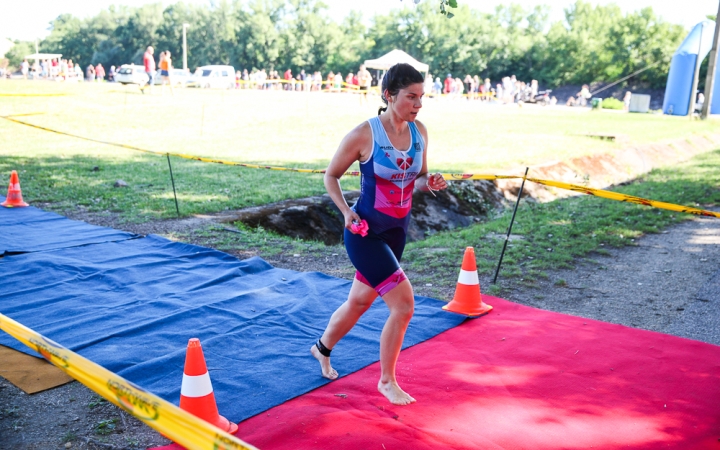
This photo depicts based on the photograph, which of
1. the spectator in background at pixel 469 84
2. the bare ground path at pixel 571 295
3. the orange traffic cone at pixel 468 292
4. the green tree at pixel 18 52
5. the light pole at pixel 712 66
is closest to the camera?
the bare ground path at pixel 571 295

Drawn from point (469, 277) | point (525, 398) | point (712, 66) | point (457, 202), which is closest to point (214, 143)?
point (457, 202)

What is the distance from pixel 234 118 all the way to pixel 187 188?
12747 millimetres

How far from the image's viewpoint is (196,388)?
3.33m

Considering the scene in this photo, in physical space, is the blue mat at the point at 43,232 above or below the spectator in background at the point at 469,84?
below

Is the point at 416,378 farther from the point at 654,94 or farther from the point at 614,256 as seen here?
the point at 654,94

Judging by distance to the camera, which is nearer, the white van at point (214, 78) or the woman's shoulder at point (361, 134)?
the woman's shoulder at point (361, 134)

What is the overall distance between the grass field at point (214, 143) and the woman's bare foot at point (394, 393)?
629 cm

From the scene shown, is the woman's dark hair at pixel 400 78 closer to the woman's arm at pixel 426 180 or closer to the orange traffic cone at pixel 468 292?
the woman's arm at pixel 426 180

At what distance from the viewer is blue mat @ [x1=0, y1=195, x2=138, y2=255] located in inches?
287

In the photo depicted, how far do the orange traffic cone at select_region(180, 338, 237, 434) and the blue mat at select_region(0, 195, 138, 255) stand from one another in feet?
15.3

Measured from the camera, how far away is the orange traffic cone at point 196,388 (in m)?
3.31

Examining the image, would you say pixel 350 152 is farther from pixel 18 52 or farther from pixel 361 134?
pixel 18 52

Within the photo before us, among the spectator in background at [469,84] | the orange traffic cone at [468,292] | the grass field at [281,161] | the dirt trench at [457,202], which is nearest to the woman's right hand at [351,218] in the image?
the orange traffic cone at [468,292]

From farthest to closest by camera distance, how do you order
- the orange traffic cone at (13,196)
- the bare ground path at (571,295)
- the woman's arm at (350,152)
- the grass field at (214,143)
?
the grass field at (214,143) < the orange traffic cone at (13,196) < the woman's arm at (350,152) < the bare ground path at (571,295)
